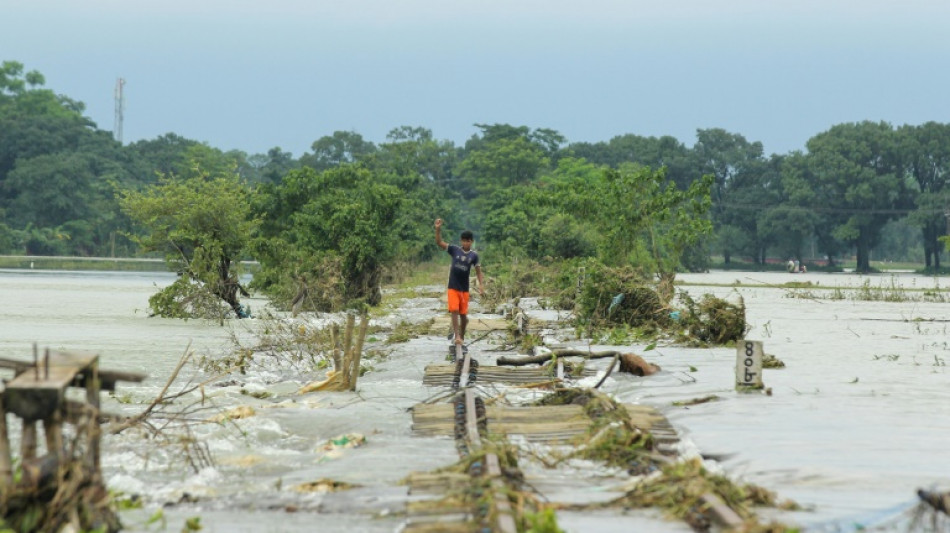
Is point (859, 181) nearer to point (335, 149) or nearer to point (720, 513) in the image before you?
point (335, 149)

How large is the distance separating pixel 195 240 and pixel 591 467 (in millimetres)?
26160

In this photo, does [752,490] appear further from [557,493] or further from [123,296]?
[123,296]

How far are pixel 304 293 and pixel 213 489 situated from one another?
26.5 metres

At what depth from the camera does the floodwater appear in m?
8.07

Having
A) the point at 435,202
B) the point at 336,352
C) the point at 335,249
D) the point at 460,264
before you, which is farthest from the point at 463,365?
the point at 435,202

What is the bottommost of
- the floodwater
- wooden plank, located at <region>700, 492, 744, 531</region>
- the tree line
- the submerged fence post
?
the floodwater

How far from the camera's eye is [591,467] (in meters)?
9.45

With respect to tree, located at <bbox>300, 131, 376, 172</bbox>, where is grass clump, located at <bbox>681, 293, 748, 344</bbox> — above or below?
below

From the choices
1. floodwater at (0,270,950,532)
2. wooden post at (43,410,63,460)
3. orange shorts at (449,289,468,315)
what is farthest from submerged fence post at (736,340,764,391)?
wooden post at (43,410,63,460)

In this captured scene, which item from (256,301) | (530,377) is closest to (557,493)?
(530,377)

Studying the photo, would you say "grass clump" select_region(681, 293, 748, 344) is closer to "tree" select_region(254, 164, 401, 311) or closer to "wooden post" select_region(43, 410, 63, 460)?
"tree" select_region(254, 164, 401, 311)

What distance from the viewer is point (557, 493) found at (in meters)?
8.38

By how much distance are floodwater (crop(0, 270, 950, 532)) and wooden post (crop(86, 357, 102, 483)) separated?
2.38 ft

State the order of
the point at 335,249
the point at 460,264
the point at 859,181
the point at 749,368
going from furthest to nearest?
1. the point at 859,181
2. the point at 335,249
3. the point at 460,264
4. the point at 749,368
